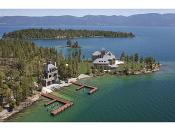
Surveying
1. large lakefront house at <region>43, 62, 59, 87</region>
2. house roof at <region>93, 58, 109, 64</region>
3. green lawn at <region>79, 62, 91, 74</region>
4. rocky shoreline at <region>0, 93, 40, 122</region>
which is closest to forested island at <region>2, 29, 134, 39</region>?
green lawn at <region>79, 62, 91, 74</region>

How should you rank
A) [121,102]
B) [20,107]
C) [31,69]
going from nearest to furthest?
1. [20,107]
2. [121,102]
3. [31,69]

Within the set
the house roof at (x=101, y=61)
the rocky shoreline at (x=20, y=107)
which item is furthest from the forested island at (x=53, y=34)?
the rocky shoreline at (x=20, y=107)

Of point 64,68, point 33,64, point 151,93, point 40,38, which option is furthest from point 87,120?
point 40,38

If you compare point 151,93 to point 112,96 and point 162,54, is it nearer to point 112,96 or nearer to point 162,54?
point 112,96

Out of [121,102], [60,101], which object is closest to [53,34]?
[60,101]

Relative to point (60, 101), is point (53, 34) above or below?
above

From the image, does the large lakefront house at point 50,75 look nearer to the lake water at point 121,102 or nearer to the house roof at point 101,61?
the lake water at point 121,102

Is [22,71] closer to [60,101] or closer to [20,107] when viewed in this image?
[60,101]
